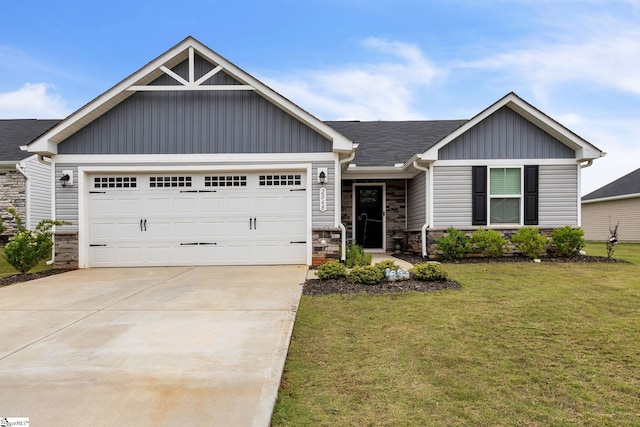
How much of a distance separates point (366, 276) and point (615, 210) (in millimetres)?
19676

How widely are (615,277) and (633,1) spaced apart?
7.68m

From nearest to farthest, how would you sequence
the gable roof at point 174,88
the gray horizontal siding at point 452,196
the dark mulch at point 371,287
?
the dark mulch at point 371,287
the gable roof at point 174,88
the gray horizontal siding at point 452,196

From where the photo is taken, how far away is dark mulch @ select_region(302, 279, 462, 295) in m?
6.02

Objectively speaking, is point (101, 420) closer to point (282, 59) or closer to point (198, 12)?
point (198, 12)

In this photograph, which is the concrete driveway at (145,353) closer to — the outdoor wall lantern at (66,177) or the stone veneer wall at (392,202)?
the outdoor wall lantern at (66,177)

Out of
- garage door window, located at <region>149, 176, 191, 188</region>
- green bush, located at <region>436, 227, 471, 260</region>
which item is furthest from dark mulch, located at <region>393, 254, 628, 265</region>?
garage door window, located at <region>149, 176, 191, 188</region>

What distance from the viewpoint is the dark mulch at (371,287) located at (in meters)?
6.02

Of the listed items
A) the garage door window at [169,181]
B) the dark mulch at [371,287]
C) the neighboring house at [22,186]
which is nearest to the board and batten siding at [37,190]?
the neighboring house at [22,186]

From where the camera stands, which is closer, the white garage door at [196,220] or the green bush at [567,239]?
the white garage door at [196,220]

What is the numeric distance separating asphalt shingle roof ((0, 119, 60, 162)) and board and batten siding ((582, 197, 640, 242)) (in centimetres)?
2423

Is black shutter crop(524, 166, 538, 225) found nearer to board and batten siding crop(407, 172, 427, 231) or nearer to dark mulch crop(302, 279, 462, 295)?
board and batten siding crop(407, 172, 427, 231)

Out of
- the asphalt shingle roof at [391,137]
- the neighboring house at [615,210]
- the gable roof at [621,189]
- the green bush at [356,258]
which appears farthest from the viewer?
the gable roof at [621,189]

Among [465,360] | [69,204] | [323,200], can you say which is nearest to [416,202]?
[323,200]

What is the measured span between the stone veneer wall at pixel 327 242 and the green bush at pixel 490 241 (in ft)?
11.7
